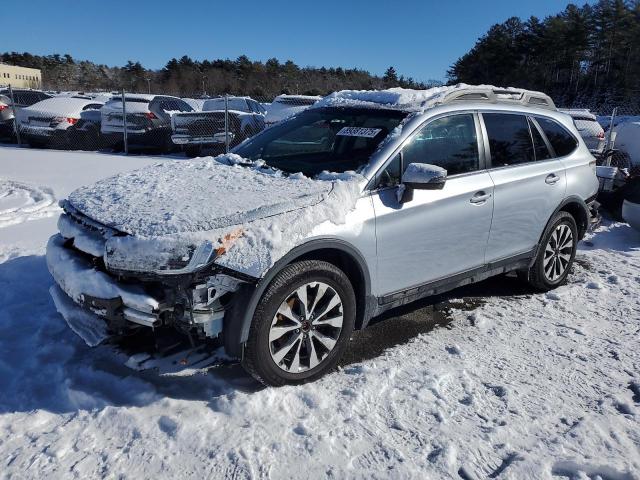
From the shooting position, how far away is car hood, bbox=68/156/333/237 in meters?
2.87

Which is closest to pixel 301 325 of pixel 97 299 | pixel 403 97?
pixel 97 299

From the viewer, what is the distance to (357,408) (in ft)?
9.78

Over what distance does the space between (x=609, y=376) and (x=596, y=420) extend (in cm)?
64

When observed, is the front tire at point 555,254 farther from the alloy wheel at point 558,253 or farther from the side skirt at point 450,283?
the side skirt at point 450,283

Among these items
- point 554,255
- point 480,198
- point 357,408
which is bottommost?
point 357,408

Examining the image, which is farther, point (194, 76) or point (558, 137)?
point (194, 76)

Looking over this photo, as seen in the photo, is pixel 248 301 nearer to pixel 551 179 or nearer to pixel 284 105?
pixel 551 179

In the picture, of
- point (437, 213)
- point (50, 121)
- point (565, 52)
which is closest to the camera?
point (437, 213)

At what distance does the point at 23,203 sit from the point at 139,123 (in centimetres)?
718

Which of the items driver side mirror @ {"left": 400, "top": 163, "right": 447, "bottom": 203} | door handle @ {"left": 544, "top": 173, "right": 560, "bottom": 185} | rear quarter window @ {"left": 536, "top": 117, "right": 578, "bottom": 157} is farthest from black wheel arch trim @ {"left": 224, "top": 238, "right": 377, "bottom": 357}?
rear quarter window @ {"left": 536, "top": 117, "right": 578, "bottom": 157}

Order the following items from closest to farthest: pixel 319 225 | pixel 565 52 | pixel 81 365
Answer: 1. pixel 319 225
2. pixel 81 365
3. pixel 565 52

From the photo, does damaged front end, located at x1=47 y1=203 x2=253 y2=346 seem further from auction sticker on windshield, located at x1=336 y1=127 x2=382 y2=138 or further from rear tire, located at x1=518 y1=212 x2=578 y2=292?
rear tire, located at x1=518 y1=212 x2=578 y2=292

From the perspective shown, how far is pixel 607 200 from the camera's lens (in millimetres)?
8156

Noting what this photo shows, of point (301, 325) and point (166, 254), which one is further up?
point (166, 254)
